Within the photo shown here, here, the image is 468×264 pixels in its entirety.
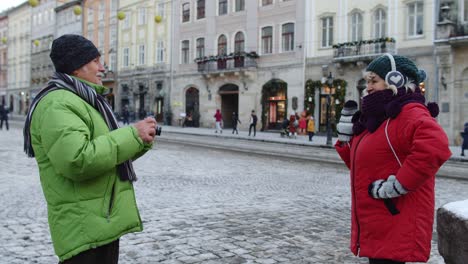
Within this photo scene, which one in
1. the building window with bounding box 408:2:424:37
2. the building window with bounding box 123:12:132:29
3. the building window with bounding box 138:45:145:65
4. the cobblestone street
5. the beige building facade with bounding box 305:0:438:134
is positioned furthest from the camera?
the building window with bounding box 123:12:132:29

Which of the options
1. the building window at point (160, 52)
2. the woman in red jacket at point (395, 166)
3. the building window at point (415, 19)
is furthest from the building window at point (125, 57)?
the woman in red jacket at point (395, 166)

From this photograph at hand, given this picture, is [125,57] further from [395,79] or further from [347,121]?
[395,79]

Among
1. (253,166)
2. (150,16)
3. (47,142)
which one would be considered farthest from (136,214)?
(150,16)

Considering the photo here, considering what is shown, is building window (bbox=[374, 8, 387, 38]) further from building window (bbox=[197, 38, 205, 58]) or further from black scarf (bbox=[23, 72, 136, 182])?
black scarf (bbox=[23, 72, 136, 182])

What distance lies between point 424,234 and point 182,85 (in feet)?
124

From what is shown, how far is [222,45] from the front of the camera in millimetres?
36406

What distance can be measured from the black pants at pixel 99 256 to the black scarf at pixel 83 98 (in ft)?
1.22

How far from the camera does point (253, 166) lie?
13.2 m

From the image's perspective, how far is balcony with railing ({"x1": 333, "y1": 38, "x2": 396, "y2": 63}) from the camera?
25750 millimetres

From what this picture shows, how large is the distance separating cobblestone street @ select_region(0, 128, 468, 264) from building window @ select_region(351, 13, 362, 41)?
56.5 feet

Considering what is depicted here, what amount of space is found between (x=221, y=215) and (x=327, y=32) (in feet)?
79.9

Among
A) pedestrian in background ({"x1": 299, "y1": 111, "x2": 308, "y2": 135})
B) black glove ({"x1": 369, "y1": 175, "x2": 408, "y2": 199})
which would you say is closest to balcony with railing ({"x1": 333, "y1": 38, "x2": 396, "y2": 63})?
pedestrian in background ({"x1": 299, "y1": 111, "x2": 308, "y2": 135})

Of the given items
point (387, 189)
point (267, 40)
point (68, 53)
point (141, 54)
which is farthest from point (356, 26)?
point (68, 53)

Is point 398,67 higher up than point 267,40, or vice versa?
point 267,40
